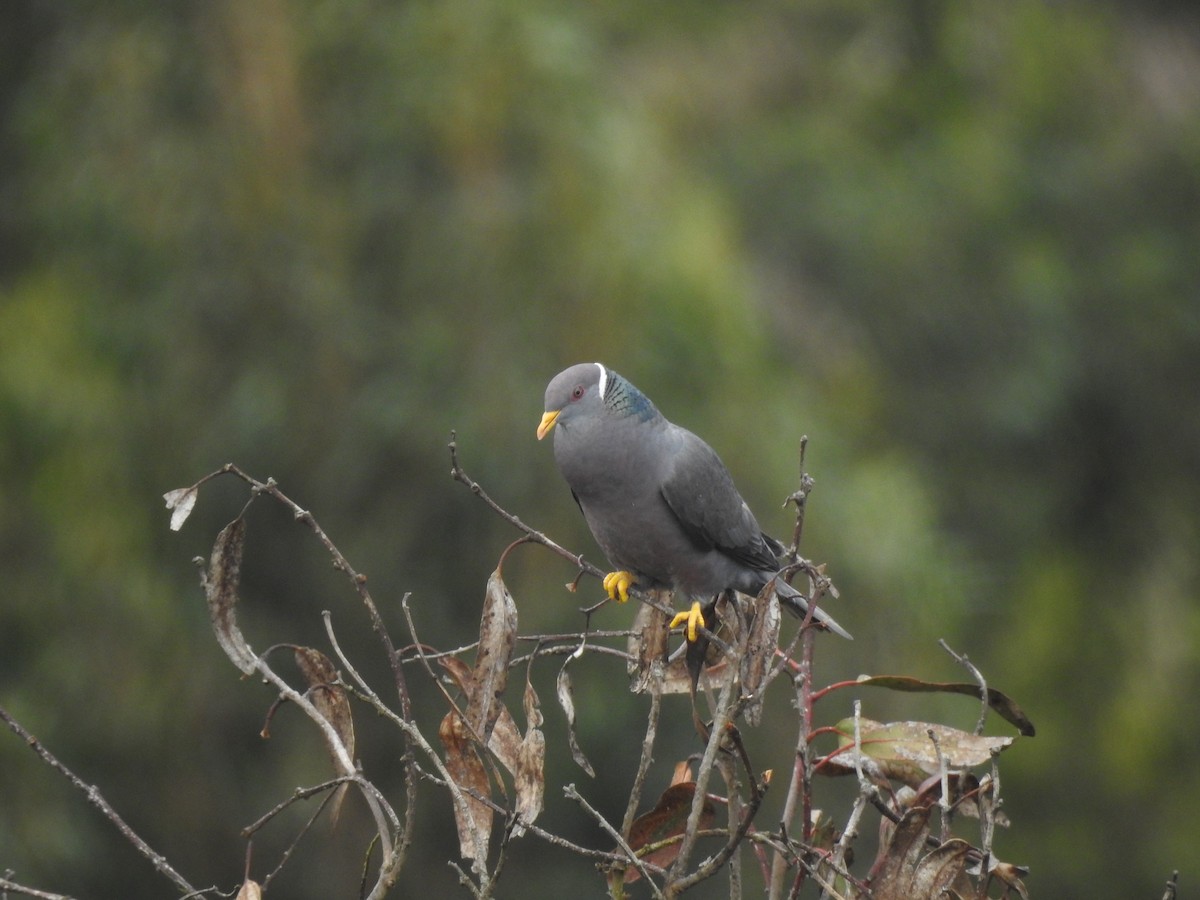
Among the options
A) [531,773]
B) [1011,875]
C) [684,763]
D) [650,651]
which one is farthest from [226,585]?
[1011,875]

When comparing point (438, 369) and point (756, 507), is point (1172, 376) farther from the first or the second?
point (438, 369)

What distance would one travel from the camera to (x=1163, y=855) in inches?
428

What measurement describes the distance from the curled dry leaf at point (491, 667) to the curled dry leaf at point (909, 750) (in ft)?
1.59

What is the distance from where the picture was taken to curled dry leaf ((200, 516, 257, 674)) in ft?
7.03

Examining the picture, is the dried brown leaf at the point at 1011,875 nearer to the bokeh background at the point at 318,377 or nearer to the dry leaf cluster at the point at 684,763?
the dry leaf cluster at the point at 684,763

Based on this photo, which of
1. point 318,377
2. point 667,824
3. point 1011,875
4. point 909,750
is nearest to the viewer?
point 1011,875

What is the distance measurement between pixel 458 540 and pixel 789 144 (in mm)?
5452

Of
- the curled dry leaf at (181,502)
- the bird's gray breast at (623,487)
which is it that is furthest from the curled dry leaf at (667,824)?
the bird's gray breast at (623,487)

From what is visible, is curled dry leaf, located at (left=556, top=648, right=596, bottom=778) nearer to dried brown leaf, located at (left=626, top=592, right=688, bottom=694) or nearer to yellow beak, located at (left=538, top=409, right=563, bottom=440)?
dried brown leaf, located at (left=626, top=592, right=688, bottom=694)

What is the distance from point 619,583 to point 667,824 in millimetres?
1258

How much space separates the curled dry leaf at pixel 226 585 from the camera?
2.14 meters

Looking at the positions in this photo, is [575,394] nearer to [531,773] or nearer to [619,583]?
[619,583]

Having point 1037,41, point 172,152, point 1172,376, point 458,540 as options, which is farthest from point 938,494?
point 172,152

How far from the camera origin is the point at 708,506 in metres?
3.54
